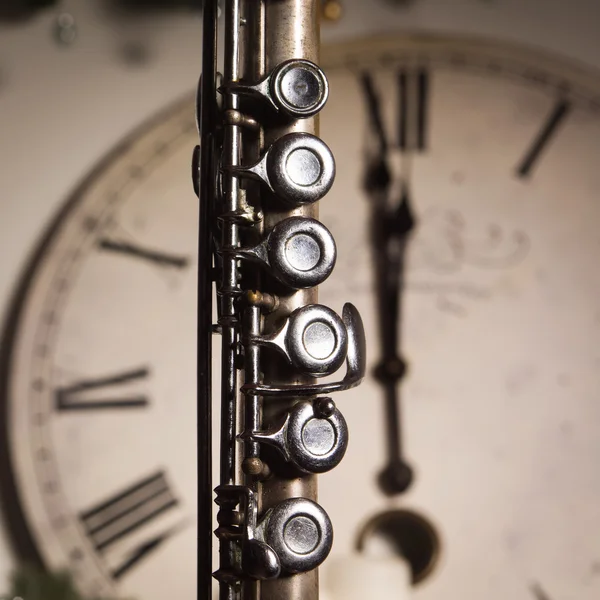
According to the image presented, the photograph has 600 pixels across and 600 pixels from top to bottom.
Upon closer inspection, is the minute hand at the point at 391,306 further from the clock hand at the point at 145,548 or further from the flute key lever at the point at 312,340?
the flute key lever at the point at 312,340

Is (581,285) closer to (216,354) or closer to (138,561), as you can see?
(216,354)

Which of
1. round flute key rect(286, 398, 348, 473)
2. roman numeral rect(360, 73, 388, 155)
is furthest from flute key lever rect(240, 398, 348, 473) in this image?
roman numeral rect(360, 73, 388, 155)

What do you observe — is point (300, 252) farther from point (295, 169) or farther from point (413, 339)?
point (413, 339)

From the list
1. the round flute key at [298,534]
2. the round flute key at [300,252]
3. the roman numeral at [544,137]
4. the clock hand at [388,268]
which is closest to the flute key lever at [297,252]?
the round flute key at [300,252]

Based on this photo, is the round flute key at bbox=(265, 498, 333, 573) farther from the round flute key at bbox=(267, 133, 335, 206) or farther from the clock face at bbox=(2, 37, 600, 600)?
the clock face at bbox=(2, 37, 600, 600)

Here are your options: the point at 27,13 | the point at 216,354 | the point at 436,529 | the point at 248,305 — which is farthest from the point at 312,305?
the point at 27,13

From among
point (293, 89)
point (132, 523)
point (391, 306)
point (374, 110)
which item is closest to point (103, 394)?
point (132, 523)
